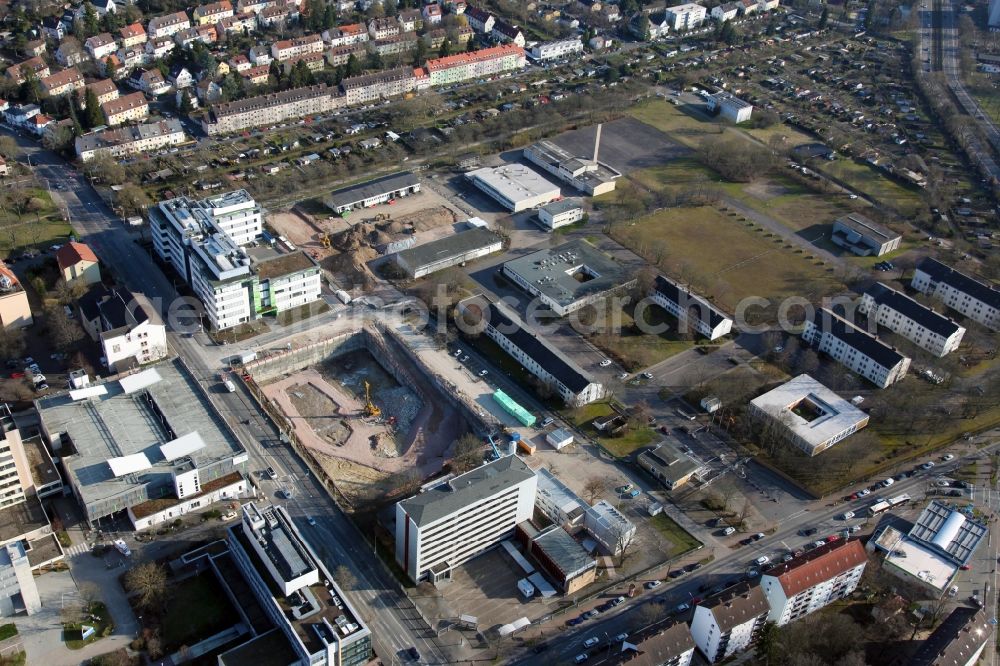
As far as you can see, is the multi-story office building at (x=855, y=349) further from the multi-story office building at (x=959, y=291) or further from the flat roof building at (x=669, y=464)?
the flat roof building at (x=669, y=464)

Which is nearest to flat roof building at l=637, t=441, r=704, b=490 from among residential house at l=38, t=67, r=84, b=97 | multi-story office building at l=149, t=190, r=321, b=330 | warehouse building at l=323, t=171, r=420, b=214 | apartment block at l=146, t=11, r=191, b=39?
multi-story office building at l=149, t=190, r=321, b=330

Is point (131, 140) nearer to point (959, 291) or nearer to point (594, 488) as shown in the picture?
point (594, 488)

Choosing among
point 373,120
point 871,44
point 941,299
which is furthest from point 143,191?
point 871,44

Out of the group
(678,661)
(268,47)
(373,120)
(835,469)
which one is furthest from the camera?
(268,47)

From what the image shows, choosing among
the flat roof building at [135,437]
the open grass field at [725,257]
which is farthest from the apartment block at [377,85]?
the flat roof building at [135,437]

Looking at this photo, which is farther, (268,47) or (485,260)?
Answer: (268,47)

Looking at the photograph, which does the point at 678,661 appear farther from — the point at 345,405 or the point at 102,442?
the point at 102,442

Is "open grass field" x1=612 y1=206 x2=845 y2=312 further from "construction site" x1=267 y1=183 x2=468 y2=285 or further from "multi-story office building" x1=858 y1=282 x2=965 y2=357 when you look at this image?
"construction site" x1=267 y1=183 x2=468 y2=285
